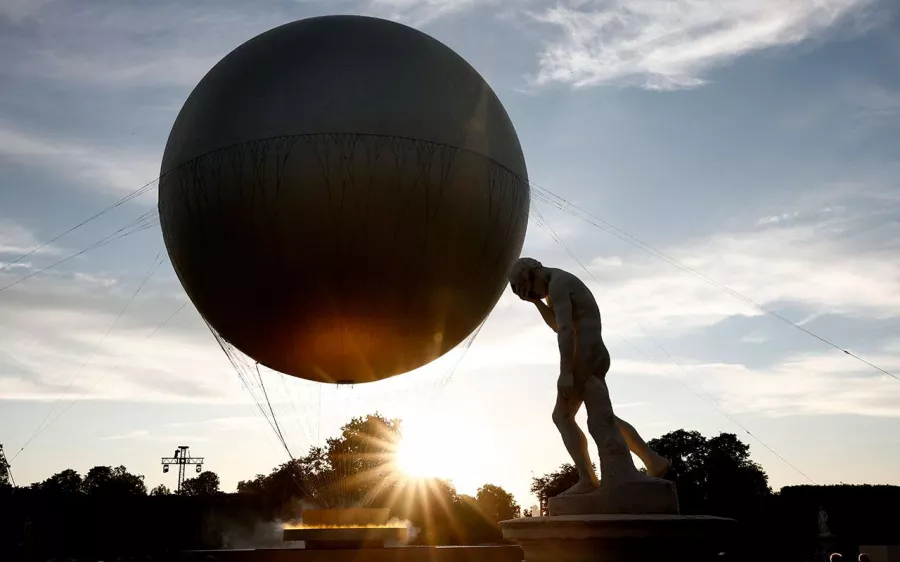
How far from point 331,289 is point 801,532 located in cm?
3456

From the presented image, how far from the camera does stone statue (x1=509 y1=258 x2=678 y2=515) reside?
9.05m

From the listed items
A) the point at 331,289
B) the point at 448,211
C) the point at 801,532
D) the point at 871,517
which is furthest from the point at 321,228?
the point at 871,517

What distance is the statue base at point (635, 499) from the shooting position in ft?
29.0

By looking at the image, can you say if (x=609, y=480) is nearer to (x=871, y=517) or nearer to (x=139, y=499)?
(x=871, y=517)

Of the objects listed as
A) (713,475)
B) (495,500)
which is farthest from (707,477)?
(495,500)

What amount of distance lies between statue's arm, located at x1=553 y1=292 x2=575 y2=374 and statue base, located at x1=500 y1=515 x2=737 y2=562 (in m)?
2.01

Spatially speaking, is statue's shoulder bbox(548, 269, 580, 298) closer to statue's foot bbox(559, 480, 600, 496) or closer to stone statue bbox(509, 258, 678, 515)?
stone statue bbox(509, 258, 678, 515)

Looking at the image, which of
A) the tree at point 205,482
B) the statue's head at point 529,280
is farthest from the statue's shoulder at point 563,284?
the tree at point 205,482

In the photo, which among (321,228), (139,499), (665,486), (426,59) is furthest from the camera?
(139,499)

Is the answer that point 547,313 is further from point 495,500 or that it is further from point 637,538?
point 495,500

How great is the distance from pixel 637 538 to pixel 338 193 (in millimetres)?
7215

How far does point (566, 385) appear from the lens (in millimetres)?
9695

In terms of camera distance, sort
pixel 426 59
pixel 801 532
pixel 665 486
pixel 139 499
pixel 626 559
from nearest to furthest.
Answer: pixel 626 559
pixel 665 486
pixel 426 59
pixel 801 532
pixel 139 499

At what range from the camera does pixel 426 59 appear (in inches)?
565
